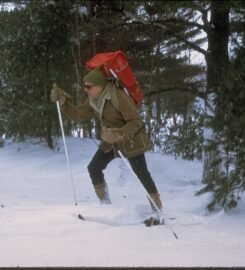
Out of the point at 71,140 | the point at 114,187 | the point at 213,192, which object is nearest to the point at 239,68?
the point at 213,192

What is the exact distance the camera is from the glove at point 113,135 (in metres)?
4.91

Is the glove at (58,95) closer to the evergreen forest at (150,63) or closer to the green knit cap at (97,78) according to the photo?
the green knit cap at (97,78)

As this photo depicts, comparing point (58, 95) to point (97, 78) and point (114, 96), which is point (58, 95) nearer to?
point (97, 78)

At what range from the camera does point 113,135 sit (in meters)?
4.94

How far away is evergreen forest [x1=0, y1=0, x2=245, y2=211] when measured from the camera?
4.58 meters

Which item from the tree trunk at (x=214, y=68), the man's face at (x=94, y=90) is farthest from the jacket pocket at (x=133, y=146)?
the tree trunk at (x=214, y=68)

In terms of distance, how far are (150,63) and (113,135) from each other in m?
4.02

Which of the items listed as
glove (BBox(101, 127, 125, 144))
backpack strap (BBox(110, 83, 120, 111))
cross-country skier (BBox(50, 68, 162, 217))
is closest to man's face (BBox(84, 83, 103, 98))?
cross-country skier (BBox(50, 68, 162, 217))

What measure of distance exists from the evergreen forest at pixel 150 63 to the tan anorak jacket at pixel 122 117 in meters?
0.70

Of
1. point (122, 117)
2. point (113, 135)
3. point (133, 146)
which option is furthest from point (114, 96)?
point (133, 146)

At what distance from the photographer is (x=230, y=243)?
3.86m

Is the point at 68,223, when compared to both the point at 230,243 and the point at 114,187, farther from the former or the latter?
the point at 114,187

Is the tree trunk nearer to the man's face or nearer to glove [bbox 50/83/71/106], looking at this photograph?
the man's face

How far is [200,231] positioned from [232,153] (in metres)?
1.00
